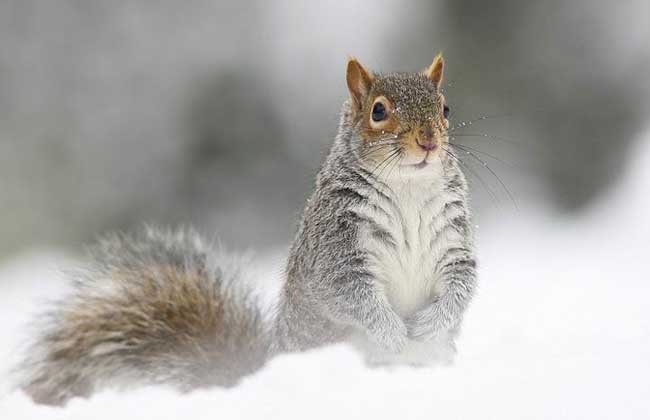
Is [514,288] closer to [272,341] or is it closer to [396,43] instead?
[272,341]

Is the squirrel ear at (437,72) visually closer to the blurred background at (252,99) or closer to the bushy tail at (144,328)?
the bushy tail at (144,328)

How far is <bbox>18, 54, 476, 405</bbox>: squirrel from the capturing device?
5.29ft

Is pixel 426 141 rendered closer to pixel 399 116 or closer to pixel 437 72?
pixel 399 116

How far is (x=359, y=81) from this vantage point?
5.45ft

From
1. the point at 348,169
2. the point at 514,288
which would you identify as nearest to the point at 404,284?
the point at 348,169

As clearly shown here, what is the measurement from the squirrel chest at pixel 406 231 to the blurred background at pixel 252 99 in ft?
9.57

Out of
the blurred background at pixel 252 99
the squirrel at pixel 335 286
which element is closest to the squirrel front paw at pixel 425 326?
the squirrel at pixel 335 286

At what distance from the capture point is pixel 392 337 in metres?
1.62

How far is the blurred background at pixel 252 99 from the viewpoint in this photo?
4.59m

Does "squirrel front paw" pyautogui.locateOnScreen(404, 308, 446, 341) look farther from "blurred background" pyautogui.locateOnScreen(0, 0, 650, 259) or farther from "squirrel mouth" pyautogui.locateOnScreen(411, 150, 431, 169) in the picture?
"blurred background" pyautogui.locateOnScreen(0, 0, 650, 259)

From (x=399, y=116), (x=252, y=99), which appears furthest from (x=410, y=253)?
(x=252, y=99)

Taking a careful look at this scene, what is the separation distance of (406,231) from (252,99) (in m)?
3.30

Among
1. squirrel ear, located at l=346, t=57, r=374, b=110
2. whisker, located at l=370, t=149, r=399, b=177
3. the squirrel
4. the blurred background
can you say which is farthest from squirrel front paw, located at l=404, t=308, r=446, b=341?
the blurred background

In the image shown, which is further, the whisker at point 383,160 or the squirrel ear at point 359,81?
Result: the squirrel ear at point 359,81
